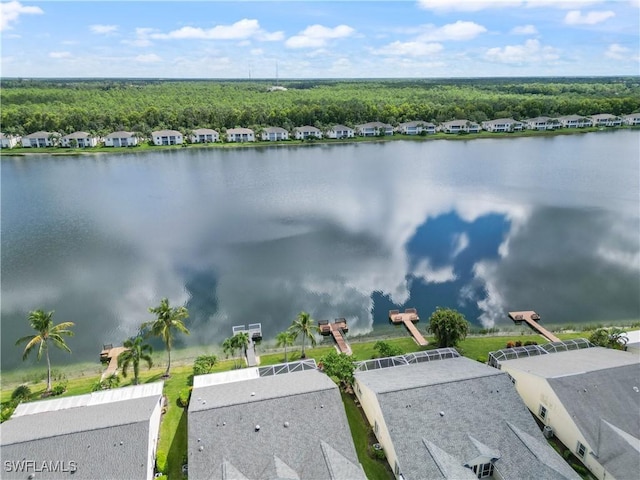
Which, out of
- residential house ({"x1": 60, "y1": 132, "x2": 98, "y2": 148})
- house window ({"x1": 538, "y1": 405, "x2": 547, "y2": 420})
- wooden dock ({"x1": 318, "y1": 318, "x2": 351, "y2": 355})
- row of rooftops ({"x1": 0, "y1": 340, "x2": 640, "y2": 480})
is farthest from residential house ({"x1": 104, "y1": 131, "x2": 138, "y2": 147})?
house window ({"x1": 538, "y1": 405, "x2": 547, "y2": 420})

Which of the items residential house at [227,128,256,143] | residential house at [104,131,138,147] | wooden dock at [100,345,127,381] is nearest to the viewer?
wooden dock at [100,345,127,381]

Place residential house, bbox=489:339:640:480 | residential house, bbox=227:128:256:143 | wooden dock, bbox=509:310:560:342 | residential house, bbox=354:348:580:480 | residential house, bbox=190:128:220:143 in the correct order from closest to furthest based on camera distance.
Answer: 1. residential house, bbox=354:348:580:480
2. residential house, bbox=489:339:640:480
3. wooden dock, bbox=509:310:560:342
4. residential house, bbox=190:128:220:143
5. residential house, bbox=227:128:256:143

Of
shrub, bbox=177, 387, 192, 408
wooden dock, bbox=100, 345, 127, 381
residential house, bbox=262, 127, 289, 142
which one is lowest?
wooden dock, bbox=100, 345, 127, 381

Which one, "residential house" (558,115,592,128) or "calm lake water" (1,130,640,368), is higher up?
"residential house" (558,115,592,128)

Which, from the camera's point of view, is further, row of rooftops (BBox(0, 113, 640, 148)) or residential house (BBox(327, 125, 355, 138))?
residential house (BBox(327, 125, 355, 138))

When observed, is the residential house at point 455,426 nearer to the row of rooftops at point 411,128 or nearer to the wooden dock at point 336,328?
the wooden dock at point 336,328
